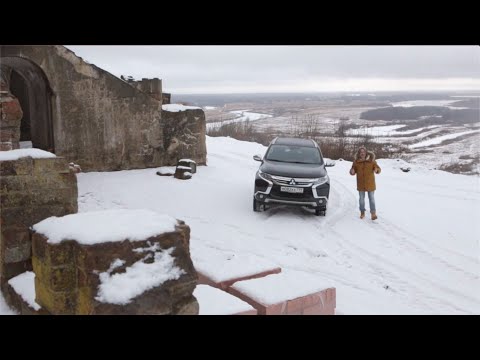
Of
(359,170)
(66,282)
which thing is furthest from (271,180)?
(66,282)

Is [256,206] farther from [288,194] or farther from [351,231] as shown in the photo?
[351,231]

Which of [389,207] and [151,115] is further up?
[151,115]

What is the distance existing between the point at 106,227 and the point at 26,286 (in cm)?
170

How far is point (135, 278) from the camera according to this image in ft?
10.9

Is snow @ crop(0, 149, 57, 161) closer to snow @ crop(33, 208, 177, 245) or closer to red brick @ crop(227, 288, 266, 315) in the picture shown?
snow @ crop(33, 208, 177, 245)

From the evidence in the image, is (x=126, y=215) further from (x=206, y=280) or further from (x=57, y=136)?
(x=57, y=136)

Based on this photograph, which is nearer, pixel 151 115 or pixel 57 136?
pixel 57 136

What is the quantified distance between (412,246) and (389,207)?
2.91 meters

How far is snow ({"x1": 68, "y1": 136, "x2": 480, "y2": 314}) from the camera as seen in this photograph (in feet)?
22.8

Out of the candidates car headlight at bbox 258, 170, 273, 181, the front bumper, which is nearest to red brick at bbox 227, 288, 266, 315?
the front bumper

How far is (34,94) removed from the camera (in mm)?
14602

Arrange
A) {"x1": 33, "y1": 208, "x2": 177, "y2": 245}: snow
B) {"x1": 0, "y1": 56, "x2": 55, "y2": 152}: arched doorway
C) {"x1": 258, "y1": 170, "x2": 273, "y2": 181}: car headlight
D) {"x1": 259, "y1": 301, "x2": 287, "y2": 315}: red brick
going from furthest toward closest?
{"x1": 0, "y1": 56, "x2": 55, "y2": 152}: arched doorway, {"x1": 258, "y1": 170, "x2": 273, "y2": 181}: car headlight, {"x1": 259, "y1": 301, "x2": 287, "y2": 315}: red brick, {"x1": 33, "y1": 208, "x2": 177, "y2": 245}: snow

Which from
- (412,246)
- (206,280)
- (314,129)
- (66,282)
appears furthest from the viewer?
(314,129)

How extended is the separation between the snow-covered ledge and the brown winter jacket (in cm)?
771
